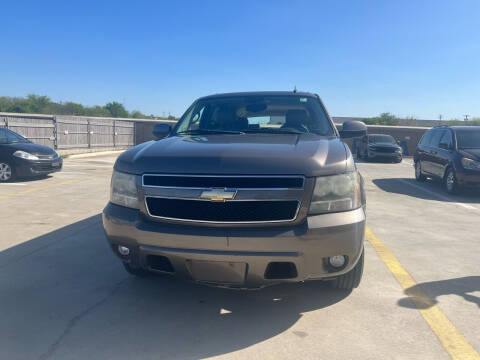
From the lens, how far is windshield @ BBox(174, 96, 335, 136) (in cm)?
397

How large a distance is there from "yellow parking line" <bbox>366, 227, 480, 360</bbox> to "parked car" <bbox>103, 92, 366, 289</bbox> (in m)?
0.78

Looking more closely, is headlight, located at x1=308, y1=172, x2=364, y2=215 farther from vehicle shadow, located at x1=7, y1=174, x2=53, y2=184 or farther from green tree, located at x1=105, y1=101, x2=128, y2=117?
green tree, located at x1=105, y1=101, x2=128, y2=117

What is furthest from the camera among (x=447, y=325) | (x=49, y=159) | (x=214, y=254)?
(x=49, y=159)

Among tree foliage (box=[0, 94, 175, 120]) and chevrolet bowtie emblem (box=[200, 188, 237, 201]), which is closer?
chevrolet bowtie emblem (box=[200, 188, 237, 201])

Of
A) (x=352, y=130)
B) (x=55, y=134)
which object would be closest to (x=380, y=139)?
(x=55, y=134)

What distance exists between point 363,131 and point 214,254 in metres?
2.93

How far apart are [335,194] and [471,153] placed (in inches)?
309

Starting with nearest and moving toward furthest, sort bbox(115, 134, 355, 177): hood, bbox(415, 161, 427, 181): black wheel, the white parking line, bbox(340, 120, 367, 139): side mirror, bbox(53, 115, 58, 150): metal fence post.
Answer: bbox(115, 134, 355, 177): hood, bbox(340, 120, 367, 139): side mirror, the white parking line, bbox(415, 161, 427, 181): black wheel, bbox(53, 115, 58, 150): metal fence post

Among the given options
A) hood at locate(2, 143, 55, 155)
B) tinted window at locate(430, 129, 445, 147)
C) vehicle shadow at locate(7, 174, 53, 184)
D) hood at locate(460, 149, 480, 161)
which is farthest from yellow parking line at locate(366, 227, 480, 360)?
vehicle shadow at locate(7, 174, 53, 184)

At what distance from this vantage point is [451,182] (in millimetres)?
9227

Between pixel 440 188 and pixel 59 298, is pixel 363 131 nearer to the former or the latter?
pixel 59 298

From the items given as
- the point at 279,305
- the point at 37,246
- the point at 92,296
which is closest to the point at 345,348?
Answer: the point at 279,305

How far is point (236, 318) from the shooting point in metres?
2.97

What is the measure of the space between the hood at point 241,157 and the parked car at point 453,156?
22.8 feet
